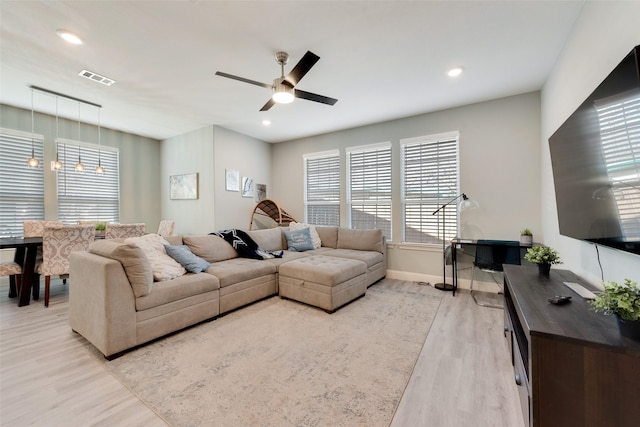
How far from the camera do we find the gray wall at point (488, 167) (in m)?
3.48

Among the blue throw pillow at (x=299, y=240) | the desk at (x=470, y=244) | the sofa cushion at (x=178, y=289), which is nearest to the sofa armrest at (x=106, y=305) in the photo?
the sofa cushion at (x=178, y=289)

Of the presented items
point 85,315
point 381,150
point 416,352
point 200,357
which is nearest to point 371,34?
point 381,150

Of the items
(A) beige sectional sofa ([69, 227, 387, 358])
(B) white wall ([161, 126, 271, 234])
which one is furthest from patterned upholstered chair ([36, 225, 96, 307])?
(B) white wall ([161, 126, 271, 234])

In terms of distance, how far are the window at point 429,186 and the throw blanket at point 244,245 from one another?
2358 mm

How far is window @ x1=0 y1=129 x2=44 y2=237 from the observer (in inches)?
159

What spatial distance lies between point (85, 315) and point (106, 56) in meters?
2.60

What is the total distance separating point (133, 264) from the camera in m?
2.18

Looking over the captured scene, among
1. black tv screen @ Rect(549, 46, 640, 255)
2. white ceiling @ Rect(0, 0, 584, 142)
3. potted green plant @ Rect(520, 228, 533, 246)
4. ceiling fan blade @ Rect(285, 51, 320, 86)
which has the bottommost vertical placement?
potted green plant @ Rect(520, 228, 533, 246)

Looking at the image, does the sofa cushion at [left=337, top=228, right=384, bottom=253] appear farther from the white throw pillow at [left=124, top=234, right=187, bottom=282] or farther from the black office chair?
the white throw pillow at [left=124, top=234, right=187, bottom=282]

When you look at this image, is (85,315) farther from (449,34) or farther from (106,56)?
(449,34)

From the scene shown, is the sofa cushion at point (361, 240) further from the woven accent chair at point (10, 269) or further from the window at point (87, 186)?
the window at point (87, 186)

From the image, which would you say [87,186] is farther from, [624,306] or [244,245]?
[624,306]

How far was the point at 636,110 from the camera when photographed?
115 centimetres

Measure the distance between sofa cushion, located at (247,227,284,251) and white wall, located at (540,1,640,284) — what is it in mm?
3700
